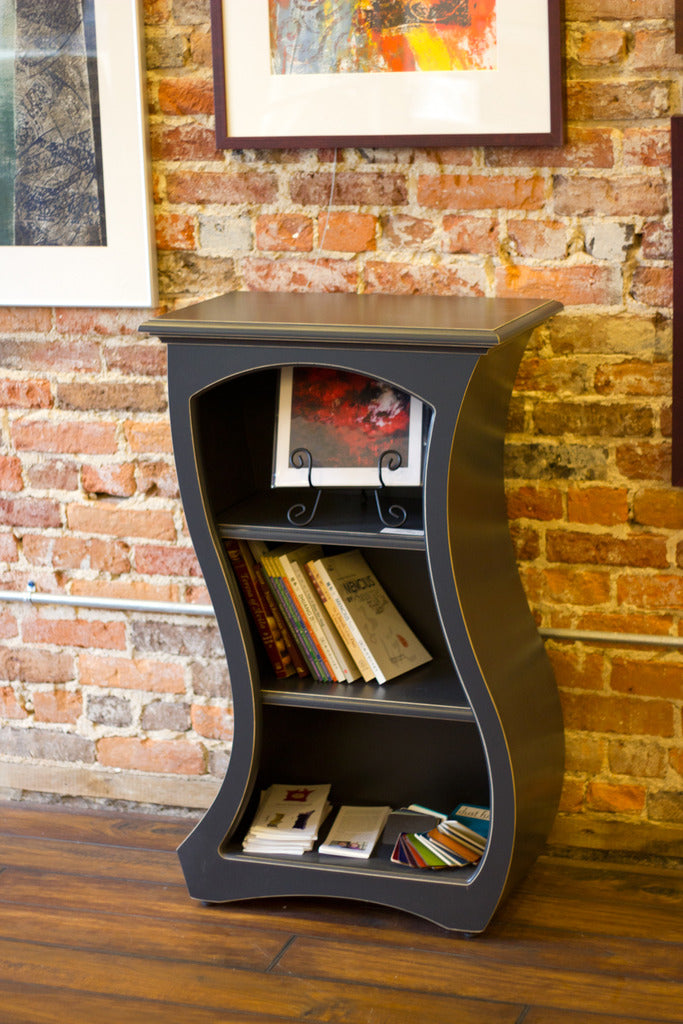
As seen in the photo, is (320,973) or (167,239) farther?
(167,239)

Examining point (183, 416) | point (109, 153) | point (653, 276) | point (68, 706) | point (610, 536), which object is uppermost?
point (109, 153)

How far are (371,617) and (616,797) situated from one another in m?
0.69

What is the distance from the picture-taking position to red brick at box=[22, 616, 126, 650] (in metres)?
2.68

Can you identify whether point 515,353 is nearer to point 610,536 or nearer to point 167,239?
point 610,536

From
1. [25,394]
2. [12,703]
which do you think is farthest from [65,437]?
[12,703]

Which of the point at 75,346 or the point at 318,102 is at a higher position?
the point at 318,102

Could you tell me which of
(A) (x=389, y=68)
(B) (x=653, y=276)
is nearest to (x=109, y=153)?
(A) (x=389, y=68)

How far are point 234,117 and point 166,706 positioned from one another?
1.33 metres

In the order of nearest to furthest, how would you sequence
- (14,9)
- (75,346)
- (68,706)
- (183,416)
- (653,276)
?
(183,416) → (653,276) → (14,9) → (75,346) → (68,706)

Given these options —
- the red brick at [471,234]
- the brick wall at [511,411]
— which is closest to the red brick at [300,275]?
the brick wall at [511,411]

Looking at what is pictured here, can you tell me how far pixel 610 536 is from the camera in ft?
7.69

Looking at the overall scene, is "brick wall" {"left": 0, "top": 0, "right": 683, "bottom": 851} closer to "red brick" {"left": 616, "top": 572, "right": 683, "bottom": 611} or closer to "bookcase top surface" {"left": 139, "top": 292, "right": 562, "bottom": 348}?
"red brick" {"left": 616, "top": 572, "right": 683, "bottom": 611}

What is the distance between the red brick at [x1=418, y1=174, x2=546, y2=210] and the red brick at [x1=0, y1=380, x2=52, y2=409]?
0.95 metres

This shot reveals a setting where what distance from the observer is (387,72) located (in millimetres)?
2230
